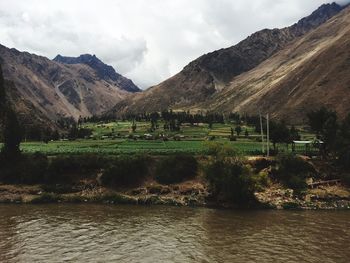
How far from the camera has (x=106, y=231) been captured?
192 ft

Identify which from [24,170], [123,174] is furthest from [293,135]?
[24,170]

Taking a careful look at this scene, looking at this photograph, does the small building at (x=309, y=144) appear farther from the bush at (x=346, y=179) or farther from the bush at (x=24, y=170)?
the bush at (x=24, y=170)

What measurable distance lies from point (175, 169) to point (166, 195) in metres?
6.91

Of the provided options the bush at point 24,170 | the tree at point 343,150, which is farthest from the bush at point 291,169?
the bush at point 24,170

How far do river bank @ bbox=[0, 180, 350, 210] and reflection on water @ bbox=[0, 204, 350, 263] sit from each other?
12.6 ft

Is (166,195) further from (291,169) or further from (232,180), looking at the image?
(291,169)

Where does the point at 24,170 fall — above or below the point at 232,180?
above

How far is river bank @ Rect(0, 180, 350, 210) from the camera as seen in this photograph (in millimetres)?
76062

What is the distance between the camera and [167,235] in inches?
2223

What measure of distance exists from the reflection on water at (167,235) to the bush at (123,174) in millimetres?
10362

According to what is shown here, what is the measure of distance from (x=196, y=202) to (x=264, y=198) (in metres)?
12.5

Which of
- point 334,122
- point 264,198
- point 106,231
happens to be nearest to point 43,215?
point 106,231

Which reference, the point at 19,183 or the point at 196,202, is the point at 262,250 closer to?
the point at 196,202

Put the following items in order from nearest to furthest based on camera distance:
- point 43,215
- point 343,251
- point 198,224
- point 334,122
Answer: point 343,251 < point 198,224 < point 43,215 < point 334,122
